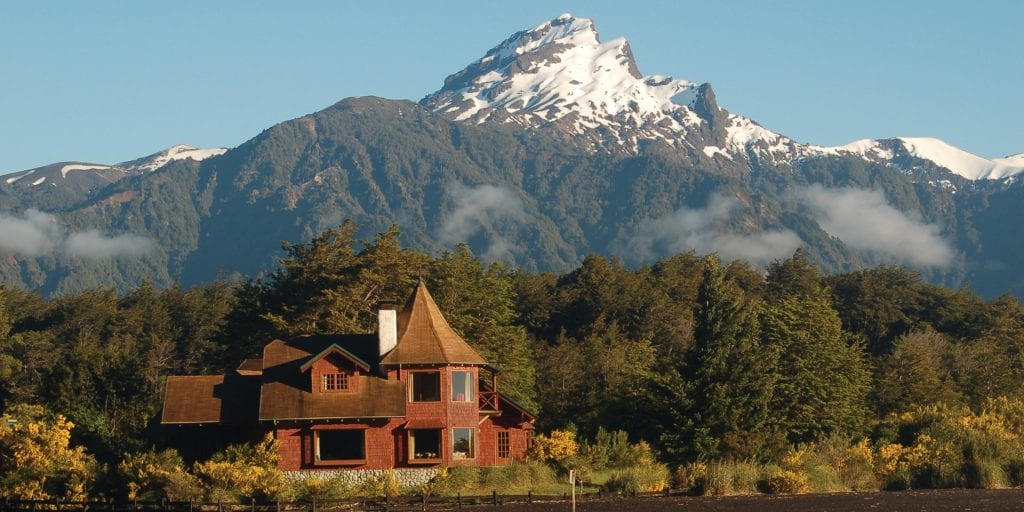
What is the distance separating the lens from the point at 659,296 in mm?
124500

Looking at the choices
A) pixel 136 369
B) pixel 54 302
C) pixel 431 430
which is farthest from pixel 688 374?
pixel 54 302

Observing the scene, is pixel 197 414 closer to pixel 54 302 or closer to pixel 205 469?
pixel 205 469

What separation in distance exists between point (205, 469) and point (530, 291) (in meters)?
71.5

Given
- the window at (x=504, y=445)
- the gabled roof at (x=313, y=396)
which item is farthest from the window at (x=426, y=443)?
the window at (x=504, y=445)

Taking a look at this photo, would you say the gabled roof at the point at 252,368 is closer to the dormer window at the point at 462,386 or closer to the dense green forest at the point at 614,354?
the dense green forest at the point at 614,354

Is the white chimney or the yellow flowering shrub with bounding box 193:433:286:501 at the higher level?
the white chimney

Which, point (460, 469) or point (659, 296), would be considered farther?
point (659, 296)

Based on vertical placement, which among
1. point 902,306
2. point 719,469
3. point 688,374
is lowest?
point 719,469

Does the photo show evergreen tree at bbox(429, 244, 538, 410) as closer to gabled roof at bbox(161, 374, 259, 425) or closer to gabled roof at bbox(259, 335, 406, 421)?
gabled roof at bbox(259, 335, 406, 421)

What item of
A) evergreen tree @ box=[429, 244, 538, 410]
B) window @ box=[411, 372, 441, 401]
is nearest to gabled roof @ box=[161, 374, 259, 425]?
window @ box=[411, 372, 441, 401]

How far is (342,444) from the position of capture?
63.0 m

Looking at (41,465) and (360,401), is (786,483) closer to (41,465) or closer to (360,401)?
(360,401)

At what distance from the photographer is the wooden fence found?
168 feet

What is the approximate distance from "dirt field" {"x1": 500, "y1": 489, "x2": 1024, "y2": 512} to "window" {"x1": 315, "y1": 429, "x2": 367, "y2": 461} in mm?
11136
